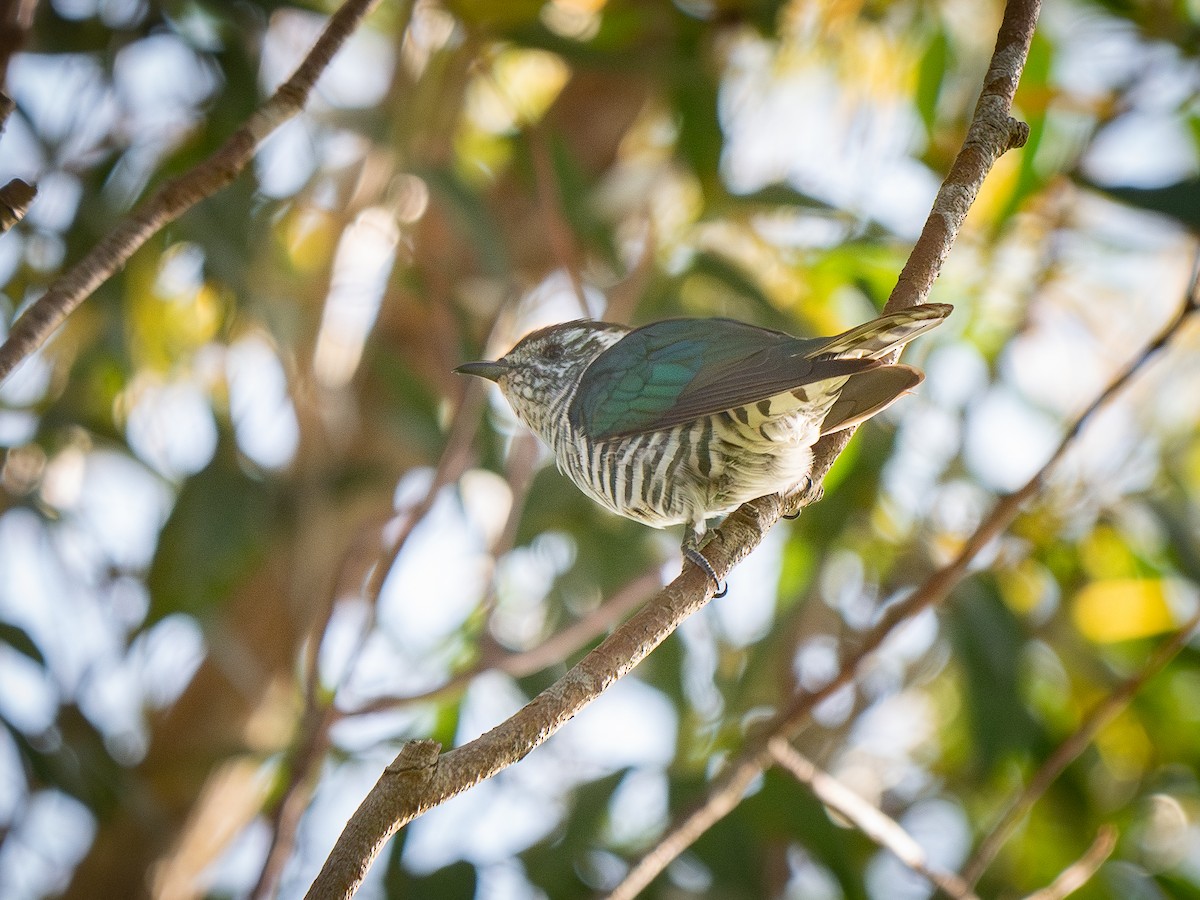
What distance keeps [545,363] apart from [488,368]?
14 cm

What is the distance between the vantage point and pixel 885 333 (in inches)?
76.1

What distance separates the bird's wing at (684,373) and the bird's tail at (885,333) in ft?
0.12

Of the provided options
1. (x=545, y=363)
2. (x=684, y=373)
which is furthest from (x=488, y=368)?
(x=684, y=373)

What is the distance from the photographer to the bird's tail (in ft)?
5.89

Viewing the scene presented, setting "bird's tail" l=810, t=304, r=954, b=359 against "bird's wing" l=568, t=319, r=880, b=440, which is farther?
"bird's wing" l=568, t=319, r=880, b=440

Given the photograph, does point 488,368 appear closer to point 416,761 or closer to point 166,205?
point 166,205

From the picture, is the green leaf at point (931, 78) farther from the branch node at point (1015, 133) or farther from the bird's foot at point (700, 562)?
the bird's foot at point (700, 562)

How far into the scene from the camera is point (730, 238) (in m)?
4.36

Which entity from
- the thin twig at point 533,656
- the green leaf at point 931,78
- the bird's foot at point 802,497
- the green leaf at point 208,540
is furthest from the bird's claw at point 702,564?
the green leaf at point 931,78

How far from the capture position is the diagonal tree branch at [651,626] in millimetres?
1359

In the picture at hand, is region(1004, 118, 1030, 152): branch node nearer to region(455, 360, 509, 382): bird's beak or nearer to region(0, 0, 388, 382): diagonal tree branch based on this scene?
region(0, 0, 388, 382): diagonal tree branch

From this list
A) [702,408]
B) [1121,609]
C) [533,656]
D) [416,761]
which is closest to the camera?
[416,761]

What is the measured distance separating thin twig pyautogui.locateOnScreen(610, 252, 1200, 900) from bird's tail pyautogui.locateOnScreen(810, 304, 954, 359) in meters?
0.42

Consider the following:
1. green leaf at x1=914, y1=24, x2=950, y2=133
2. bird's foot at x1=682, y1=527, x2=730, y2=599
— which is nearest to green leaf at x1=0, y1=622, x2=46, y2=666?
bird's foot at x1=682, y1=527, x2=730, y2=599
